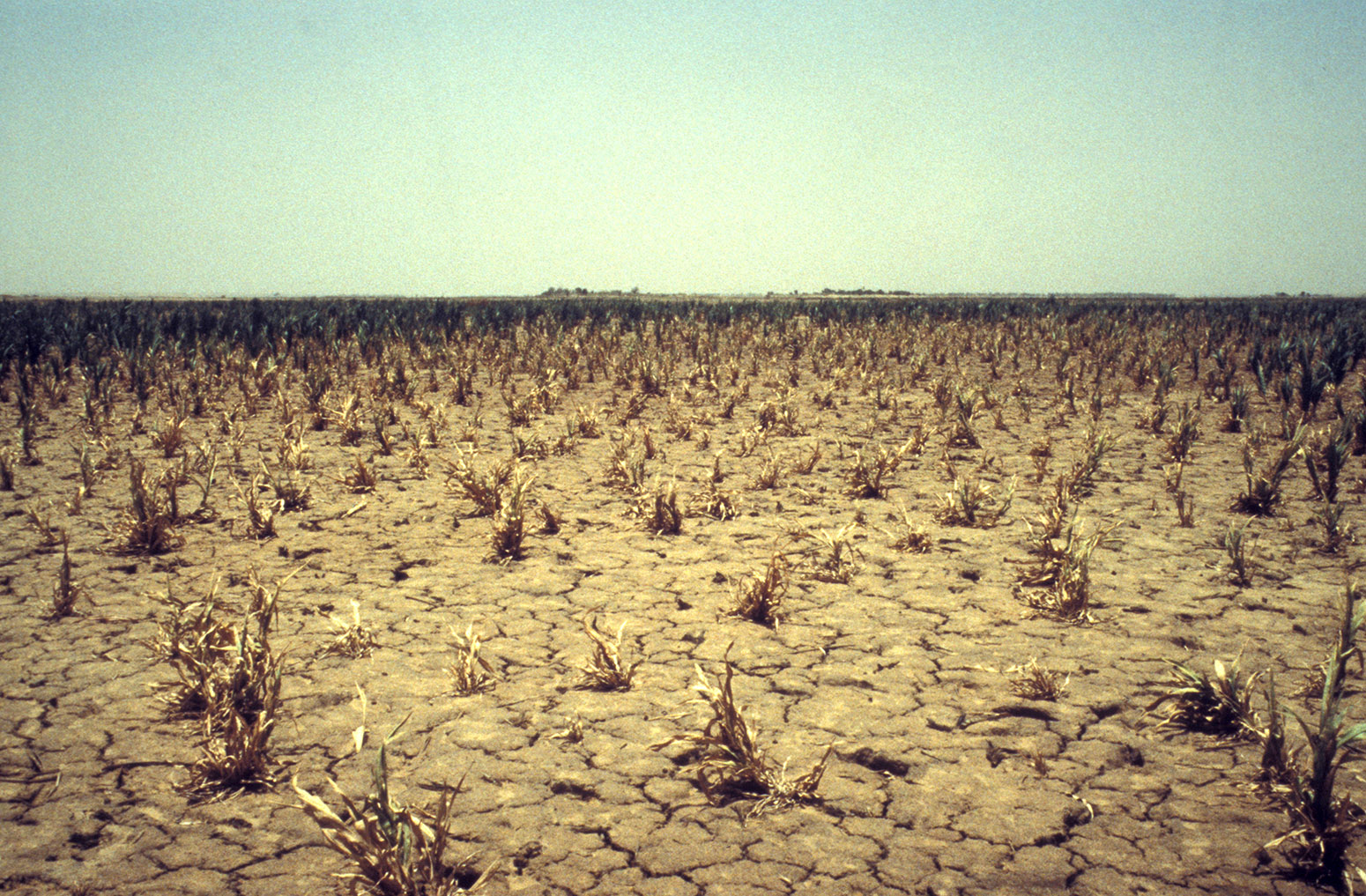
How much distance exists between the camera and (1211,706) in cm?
297

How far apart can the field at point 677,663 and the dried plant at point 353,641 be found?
0.02m

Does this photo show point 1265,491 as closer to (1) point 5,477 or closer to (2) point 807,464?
(2) point 807,464

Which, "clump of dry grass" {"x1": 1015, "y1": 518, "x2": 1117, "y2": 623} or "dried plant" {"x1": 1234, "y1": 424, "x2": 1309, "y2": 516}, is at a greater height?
"dried plant" {"x1": 1234, "y1": 424, "x2": 1309, "y2": 516}

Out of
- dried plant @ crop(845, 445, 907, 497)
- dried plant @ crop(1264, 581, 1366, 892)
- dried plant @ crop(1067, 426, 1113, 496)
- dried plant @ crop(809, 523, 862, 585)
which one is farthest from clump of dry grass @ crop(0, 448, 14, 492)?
dried plant @ crop(1067, 426, 1113, 496)

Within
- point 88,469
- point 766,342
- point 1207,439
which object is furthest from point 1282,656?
point 766,342

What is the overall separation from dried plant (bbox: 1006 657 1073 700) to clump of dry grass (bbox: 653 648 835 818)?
1002mm

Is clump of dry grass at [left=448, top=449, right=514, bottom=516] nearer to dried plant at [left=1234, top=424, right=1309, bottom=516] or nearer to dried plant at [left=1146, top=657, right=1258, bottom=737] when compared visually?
dried plant at [left=1146, top=657, right=1258, bottom=737]

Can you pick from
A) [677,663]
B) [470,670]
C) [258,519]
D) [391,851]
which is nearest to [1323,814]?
[677,663]

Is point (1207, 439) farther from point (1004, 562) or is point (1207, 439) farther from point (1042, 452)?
point (1004, 562)

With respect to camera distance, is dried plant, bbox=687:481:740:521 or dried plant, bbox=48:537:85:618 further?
dried plant, bbox=687:481:740:521

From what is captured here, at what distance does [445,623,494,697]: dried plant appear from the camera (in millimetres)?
3354

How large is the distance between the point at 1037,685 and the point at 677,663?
1.51 meters

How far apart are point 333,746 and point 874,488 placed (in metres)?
4.44

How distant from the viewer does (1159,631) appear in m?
3.86
